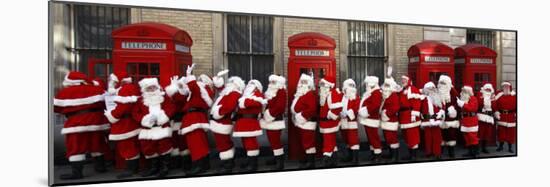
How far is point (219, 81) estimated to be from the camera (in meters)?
5.91

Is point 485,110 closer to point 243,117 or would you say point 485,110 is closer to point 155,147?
point 243,117

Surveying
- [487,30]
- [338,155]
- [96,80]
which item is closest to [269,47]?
[338,155]

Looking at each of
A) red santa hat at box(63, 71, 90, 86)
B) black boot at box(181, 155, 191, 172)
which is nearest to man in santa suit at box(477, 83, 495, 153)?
black boot at box(181, 155, 191, 172)

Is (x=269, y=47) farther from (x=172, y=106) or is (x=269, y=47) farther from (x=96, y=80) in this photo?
(x=96, y=80)

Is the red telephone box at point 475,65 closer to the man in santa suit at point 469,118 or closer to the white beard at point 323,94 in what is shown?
the man in santa suit at point 469,118

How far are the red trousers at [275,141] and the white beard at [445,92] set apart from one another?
9.37 ft

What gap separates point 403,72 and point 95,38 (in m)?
4.68

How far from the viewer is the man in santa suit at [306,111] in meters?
6.20

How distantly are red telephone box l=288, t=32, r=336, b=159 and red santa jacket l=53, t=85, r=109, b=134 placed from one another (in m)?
2.60

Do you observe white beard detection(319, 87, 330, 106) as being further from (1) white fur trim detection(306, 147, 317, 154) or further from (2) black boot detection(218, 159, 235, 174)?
(2) black boot detection(218, 159, 235, 174)

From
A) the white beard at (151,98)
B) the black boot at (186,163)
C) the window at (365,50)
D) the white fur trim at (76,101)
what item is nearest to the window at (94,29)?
the white fur trim at (76,101)

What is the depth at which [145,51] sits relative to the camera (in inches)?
219

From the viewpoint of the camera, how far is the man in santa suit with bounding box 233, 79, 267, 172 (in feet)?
19.1

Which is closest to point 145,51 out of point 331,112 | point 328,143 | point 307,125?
point 307,125
